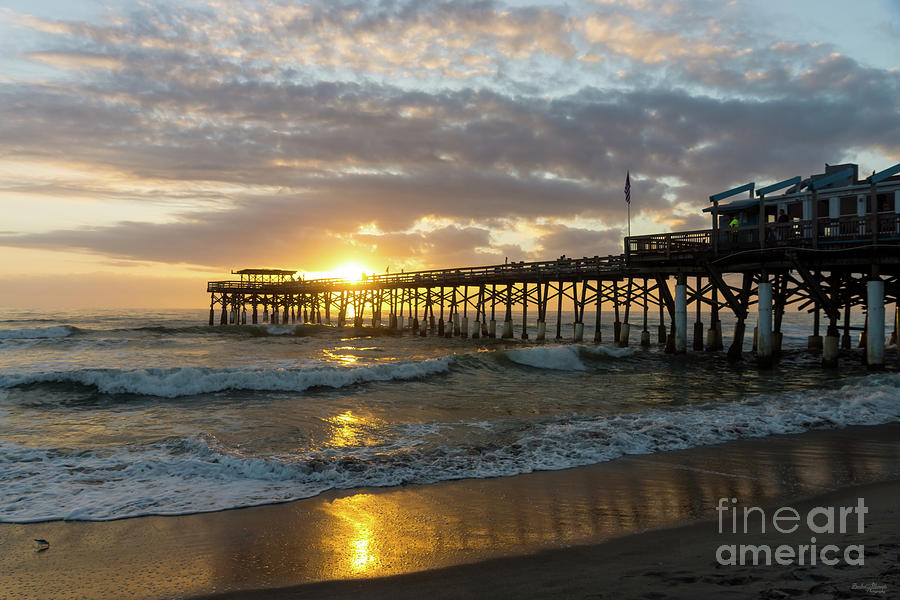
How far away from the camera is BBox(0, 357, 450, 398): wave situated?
57.7ft

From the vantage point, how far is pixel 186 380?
59.1 ft

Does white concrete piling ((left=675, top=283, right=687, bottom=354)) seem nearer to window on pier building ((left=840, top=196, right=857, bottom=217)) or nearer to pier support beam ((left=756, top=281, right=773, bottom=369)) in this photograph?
pier support beam ((left=756, top=281, right=773, bottom=369))

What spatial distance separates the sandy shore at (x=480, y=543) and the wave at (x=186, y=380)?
A: 11.9 meters

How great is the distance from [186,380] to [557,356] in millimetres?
16027

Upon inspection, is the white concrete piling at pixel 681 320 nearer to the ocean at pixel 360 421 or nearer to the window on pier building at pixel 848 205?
the ocean at pixel 360 421

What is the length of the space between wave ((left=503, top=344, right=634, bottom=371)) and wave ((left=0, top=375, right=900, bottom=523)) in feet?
42.1

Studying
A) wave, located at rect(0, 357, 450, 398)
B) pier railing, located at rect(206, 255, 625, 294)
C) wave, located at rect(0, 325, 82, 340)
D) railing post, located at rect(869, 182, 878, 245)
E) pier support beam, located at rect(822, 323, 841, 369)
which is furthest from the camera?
wave, located at rect(0, 325, 82, 340)

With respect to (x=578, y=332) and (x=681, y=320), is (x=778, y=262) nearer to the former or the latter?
(x=681, y=320)

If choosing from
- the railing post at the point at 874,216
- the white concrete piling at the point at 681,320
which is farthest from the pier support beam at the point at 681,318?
the railing post at the point at 874,216

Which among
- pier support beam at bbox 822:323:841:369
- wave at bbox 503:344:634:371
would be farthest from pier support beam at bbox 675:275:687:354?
pier support beam at bbox 822:323:841:369

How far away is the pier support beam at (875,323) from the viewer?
765 inches

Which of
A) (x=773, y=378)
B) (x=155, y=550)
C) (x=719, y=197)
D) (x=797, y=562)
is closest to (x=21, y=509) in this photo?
(x=155, y=550)

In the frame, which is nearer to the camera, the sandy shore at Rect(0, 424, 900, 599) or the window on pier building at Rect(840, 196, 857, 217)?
the sandy shore at Rect(0, 424, 900, 599)

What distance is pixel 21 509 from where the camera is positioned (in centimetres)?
666
